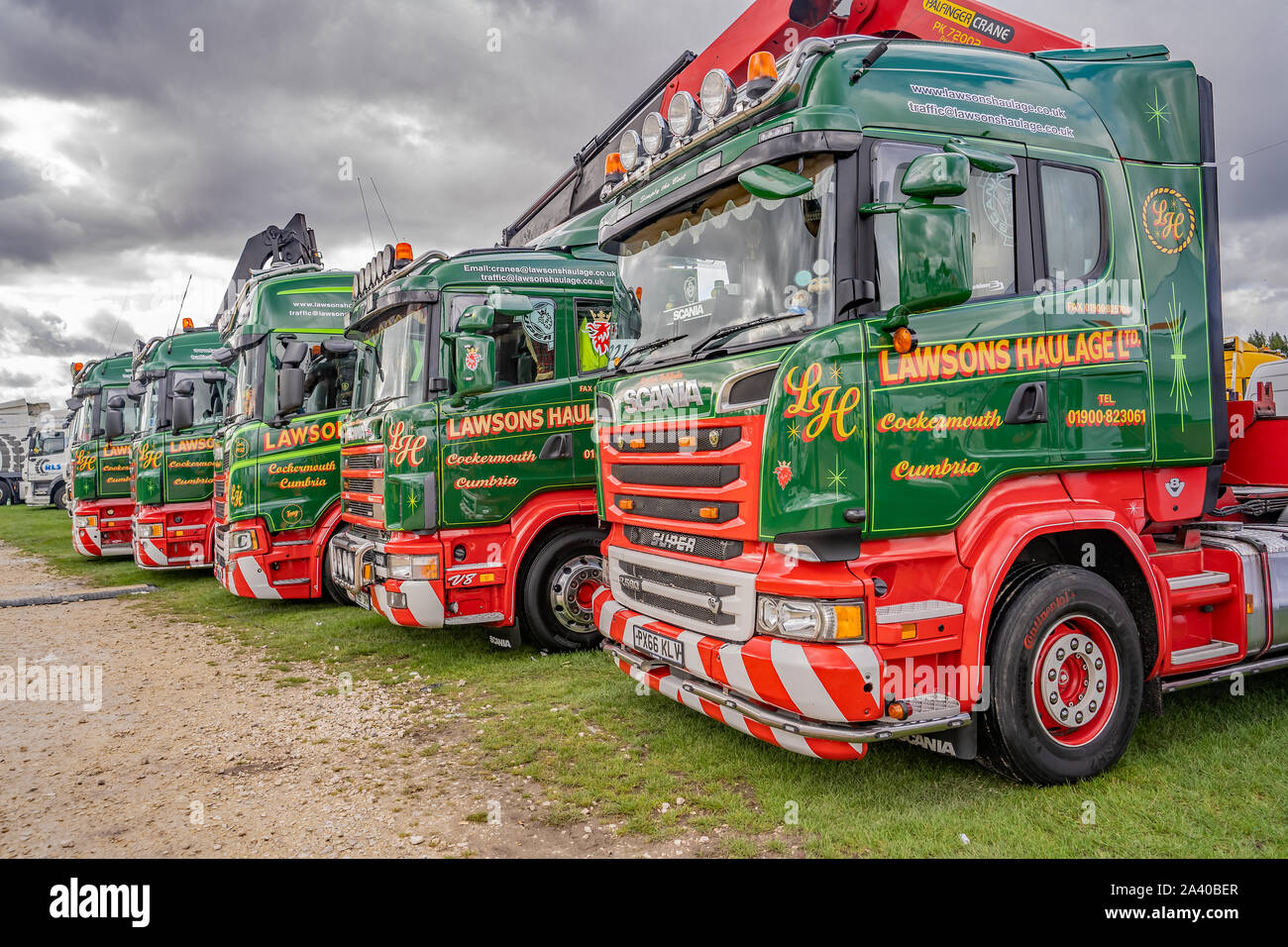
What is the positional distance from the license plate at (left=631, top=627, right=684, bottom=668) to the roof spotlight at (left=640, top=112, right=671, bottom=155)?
2.70 meters

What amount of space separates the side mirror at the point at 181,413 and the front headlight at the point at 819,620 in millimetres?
10570

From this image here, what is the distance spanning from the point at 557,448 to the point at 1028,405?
388cm

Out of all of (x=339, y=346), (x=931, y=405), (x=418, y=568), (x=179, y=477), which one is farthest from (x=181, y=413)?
(x=931, y=405)

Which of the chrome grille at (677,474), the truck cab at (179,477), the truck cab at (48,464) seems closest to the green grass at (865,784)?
the chrome grille at (677,474)

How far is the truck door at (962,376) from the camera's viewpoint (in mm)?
3773

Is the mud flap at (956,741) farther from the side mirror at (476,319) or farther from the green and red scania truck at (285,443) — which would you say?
the green and red scania truck at (285,443)

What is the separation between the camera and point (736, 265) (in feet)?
14.1

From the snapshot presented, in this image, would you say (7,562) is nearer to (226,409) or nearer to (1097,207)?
(226,409)

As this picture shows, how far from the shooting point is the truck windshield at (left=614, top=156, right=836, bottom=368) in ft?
12.8

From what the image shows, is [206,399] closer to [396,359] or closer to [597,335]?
[396,359]

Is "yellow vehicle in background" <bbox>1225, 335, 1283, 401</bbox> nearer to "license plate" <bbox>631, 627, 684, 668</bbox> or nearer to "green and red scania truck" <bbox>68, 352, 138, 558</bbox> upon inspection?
"license plate" <bbox>631, 627, 684, 668</bbox>

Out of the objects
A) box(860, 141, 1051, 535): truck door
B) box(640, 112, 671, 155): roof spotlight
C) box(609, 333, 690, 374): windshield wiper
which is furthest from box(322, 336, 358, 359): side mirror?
box(860, 141, 1051, 535): truck door

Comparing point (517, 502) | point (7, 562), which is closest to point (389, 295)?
point (517, 502)

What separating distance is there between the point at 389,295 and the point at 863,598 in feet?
16.3
